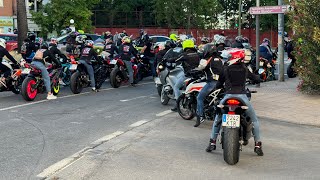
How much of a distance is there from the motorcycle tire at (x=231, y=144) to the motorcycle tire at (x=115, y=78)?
361 inches

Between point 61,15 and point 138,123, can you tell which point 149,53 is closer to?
point 138,123

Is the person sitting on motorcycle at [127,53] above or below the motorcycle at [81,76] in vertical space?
above

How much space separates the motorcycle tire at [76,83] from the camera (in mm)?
13633

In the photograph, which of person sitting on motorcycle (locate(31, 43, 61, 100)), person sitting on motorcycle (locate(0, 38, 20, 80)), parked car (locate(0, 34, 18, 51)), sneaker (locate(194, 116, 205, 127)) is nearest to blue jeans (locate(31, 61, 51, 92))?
person sitting on motorcycle (locate(31, 43, 61, 100))

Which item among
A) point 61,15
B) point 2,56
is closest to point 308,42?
point 2,56

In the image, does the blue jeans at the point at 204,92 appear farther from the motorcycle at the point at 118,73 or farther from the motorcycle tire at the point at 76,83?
the motorcycle at the point at 118,73

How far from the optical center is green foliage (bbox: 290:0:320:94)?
12.1m

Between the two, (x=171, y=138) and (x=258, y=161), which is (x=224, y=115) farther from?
(x=171, y=138)

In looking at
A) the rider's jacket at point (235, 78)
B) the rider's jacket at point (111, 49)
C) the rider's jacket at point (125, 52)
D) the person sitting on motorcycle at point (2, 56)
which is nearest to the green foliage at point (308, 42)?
the rider's jacket at point (125, 52)

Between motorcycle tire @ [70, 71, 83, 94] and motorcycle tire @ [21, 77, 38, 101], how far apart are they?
4.47ft

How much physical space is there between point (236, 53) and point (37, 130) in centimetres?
411

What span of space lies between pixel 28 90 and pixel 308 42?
742cm

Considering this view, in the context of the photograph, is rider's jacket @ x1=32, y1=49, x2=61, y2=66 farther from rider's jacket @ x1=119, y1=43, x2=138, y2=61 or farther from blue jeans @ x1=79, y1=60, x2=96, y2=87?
rider's jacket @ x1=119, y1=43, x2=138, y2=61

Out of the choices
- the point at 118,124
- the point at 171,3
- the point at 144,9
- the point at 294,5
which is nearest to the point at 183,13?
the point at 171,3
